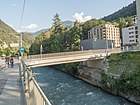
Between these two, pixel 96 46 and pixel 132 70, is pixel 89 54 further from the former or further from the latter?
pixel 96 46

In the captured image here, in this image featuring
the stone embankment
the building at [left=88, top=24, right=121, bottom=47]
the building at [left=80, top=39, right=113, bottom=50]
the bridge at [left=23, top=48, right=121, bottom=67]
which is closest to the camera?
the stone embankment

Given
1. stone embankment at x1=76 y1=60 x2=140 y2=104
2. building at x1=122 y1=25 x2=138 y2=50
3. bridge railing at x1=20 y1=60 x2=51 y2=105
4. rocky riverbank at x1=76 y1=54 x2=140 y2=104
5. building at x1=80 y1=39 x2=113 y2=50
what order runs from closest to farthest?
bridge railing at x1=20 y1=60 x2=51 y2=105, stone embankment at x1=76 y1=60 x2=140 y2=104, rocky riverbank at x1=76 y1=54 x2=140 y2=104, building at x1=80 y1=39 x2=113 y2=50, building at x1=122 y1=25 x2=138 y2=50

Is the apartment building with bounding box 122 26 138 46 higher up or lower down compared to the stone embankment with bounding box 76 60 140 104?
higher up

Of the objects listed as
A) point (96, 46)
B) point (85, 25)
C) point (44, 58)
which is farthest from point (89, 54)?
point (85, 25)

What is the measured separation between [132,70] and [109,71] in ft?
14.8

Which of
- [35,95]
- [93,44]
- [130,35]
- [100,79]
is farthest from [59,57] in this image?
[130,35]

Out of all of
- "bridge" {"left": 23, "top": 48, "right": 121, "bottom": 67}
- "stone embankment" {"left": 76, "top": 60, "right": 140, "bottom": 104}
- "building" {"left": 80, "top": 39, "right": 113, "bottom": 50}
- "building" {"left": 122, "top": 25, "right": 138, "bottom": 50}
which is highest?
"building" {"left": 122, "top": 25, "right": 138, "bottom": 50}

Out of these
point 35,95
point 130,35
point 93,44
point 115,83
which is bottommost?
point 115,83

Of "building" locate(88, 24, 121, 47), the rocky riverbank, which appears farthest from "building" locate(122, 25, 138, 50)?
the rocky riverbank

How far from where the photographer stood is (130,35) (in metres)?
75.9

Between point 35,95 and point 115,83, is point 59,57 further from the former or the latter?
point 35,95

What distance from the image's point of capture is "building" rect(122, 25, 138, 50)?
74688 mm

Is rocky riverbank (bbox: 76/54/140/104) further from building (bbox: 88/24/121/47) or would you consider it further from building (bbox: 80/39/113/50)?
building (bbox: 88/24/121/47)

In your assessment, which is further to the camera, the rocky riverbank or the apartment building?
the apartment building
